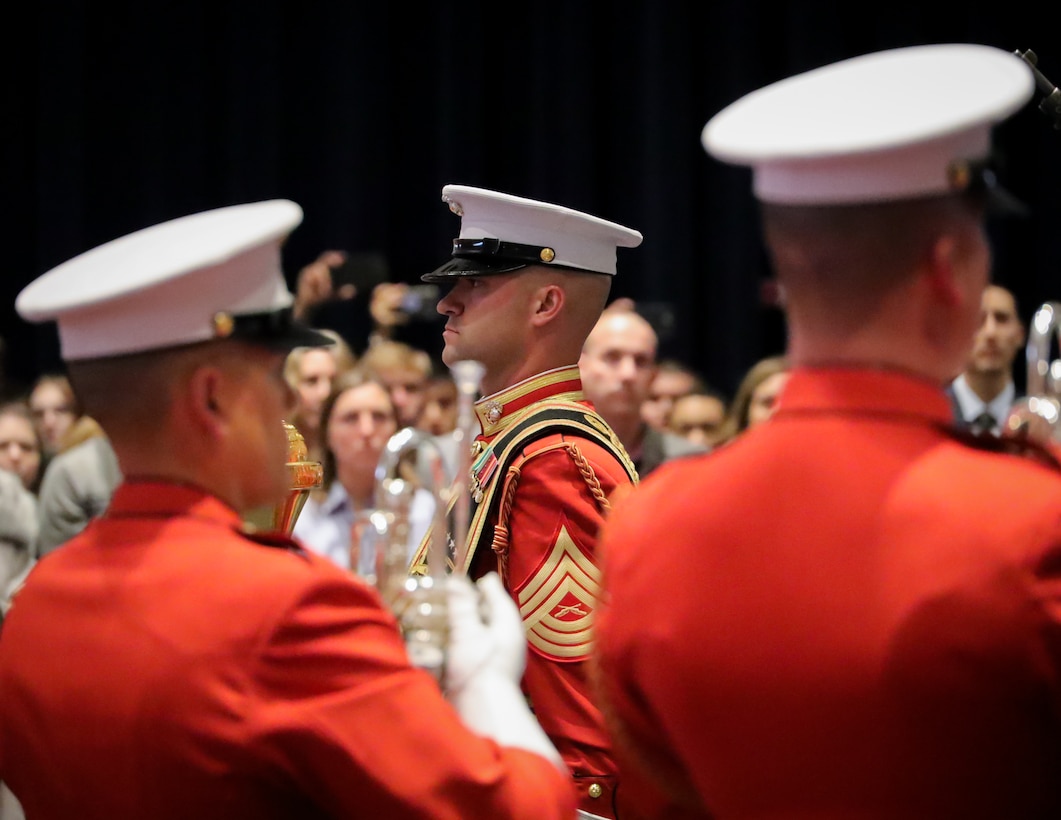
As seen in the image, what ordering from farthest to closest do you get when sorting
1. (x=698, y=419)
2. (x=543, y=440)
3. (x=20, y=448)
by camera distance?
(x=698, y=419) → (x=20, y=448) → (x=543, y=440)

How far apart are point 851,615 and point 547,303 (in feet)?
4.55

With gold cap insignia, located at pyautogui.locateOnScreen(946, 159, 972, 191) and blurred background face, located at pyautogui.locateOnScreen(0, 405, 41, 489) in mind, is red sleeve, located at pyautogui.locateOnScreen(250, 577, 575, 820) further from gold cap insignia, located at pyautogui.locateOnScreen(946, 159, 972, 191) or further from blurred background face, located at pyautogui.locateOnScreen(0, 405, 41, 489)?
blurred background face, located at pyautogui.locateOnScreen(0, 405, 41, 489)

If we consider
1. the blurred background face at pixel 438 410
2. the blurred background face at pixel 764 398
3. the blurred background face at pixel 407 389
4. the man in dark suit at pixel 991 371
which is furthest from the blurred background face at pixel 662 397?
the man in dark suit at pixel 991 371

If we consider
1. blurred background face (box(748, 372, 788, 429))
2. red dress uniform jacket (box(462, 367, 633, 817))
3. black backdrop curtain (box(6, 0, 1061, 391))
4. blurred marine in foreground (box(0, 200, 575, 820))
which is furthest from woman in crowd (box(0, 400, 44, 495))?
blurred marine in foreground (box(0, 200, 575, 820))

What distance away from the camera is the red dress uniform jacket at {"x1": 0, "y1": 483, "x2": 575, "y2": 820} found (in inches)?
52.4

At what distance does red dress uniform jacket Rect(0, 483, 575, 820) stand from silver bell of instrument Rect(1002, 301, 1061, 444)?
1.83 feet

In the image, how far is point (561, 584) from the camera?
7.37ft

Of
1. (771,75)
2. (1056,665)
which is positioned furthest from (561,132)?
(1056,665)

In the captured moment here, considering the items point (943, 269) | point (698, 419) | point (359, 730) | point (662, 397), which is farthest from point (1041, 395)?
point (662, 397)

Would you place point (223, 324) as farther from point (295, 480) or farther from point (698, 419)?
point (698, 419)

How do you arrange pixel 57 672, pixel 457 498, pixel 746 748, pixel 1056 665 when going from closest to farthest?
pixel 1056 665
pixel 746 748
pixel 57 672
pixel 457 498

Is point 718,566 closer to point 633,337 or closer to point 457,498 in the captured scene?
point 457,498

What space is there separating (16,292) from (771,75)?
12.0 ft

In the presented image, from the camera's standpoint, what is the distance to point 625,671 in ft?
4.58
